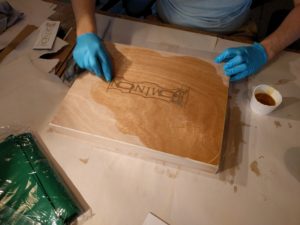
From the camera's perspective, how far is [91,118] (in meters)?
0.75

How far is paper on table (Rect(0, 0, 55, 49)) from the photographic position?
1024 millimetres

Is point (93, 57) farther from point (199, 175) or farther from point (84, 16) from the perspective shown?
point (199, 175)

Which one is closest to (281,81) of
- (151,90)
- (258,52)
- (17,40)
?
(258,52)

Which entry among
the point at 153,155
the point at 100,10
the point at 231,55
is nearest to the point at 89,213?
the point at 153,155

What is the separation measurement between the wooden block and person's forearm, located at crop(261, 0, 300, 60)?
273 mm

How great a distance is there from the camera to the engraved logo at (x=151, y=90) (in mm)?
803

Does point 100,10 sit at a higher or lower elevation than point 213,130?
higher

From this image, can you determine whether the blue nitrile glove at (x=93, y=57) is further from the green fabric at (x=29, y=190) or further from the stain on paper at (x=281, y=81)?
the stain on paper at (x=281, y=81)

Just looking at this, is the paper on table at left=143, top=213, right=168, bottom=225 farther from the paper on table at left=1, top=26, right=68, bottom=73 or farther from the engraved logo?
the paper on table at left=1, top=26, right=68, bottom=73

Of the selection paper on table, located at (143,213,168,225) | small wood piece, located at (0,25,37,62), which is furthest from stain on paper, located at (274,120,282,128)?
small wood piece, located at (0,25,37,62)

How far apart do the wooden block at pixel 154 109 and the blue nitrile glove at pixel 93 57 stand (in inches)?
1.3

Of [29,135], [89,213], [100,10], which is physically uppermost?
[100,10]

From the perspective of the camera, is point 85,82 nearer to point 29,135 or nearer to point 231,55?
point 29,135

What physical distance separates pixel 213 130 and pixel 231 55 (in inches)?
12.7
